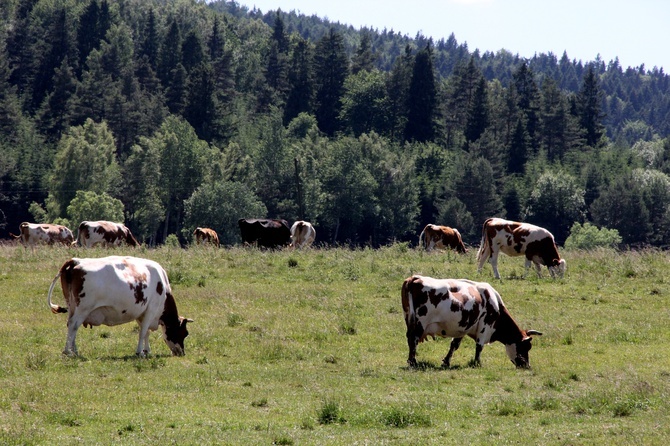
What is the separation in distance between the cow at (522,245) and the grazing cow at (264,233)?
45.9 feet

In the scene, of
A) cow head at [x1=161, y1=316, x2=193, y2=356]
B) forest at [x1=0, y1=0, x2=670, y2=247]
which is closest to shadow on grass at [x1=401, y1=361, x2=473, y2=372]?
cow head at [x1=161, y1=316, x2=193, y2=356]

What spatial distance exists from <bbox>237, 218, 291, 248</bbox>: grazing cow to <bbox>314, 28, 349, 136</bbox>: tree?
123555 mm

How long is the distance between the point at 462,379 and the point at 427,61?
458ft

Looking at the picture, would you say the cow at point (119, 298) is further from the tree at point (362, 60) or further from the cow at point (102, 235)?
the tree at point (362, 60)

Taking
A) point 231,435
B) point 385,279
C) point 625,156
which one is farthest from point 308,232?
point 625,156

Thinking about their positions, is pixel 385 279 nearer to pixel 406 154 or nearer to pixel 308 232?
pixel 308 232

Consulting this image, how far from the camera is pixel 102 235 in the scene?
3731 cm

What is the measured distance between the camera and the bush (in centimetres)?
11394

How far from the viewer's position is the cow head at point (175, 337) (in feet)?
63.0

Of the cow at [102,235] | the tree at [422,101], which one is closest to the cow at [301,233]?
A: the cow at [102,235]

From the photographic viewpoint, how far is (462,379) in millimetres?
17547

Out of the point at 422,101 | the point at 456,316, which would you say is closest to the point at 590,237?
the point at 422,101

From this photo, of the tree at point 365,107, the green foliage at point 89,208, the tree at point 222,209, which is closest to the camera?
the green foliage at point 89,208

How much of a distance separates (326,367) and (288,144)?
113m
